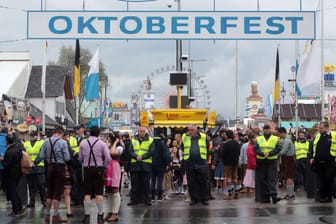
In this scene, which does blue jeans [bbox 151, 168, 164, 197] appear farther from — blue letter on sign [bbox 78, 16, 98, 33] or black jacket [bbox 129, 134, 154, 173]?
blue letter on sign [bbox 78, 16, 98, 33]

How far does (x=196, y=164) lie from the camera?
17.5 m

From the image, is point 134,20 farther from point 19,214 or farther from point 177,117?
point 177,117

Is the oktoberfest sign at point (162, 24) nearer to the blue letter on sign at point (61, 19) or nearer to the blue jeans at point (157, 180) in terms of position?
the blue letter on sign at point (61, 19)

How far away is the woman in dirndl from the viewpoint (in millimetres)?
14328

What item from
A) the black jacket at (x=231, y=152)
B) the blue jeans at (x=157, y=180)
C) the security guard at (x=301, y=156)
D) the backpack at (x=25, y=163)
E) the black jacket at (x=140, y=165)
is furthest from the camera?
the security guard at (x=301, y=156)

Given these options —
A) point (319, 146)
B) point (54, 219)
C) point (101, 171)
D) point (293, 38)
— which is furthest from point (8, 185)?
point (293, 38)

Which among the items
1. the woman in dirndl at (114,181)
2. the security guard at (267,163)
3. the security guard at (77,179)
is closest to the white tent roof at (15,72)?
the security guard at (77,179)

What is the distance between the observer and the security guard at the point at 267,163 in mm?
17297

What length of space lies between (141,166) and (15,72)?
4006 cm

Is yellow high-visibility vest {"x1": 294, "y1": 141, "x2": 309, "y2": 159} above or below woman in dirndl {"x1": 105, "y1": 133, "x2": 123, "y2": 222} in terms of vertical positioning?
above

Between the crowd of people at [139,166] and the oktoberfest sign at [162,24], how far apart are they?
9.13ft

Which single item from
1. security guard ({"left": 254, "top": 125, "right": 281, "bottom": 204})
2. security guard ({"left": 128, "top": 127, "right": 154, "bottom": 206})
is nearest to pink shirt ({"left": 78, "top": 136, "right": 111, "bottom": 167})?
security guard ({"left": 128, "top": 127, "right": 154, "bottom": 206})

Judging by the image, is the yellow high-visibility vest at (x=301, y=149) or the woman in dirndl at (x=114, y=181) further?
the yellow high-visibility vest at (x=301, y=149)

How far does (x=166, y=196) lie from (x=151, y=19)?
518 cm
